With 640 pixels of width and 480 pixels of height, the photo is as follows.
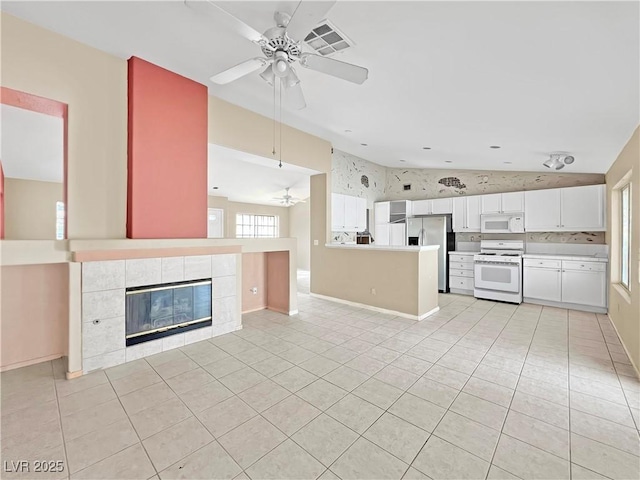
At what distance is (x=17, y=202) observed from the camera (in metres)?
5.92

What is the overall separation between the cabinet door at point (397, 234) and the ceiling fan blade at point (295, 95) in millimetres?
4976

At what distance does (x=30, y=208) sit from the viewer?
6059 millimetres

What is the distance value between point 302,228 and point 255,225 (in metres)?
1.75

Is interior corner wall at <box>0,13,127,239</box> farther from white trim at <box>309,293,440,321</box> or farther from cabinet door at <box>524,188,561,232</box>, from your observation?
cabinet door at <box>524,188,561,232</box>

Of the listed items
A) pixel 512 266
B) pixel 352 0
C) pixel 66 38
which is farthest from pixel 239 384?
pixel 512 266

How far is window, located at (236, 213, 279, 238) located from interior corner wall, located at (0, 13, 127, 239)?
6.79 meters

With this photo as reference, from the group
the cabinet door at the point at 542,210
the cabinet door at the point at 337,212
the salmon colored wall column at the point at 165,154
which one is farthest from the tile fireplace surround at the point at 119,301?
the cabinet door at the point at 542,210

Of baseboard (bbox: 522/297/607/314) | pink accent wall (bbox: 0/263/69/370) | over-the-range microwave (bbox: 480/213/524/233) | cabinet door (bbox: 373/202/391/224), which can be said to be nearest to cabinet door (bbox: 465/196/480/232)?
over-the-range microwave (bbox: 480/213/524/233)

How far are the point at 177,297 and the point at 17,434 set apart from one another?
1713mm

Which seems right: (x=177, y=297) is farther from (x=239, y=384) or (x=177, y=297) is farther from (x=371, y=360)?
(x=371, y=360)

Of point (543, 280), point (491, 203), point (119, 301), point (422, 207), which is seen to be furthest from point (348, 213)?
point (119, 301)

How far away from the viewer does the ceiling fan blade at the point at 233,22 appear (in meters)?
1.68

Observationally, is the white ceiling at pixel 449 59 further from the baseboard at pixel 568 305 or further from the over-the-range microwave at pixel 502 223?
the baseboard at pixel 568 305

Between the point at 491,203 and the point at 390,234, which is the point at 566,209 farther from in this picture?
the point at 390,234
